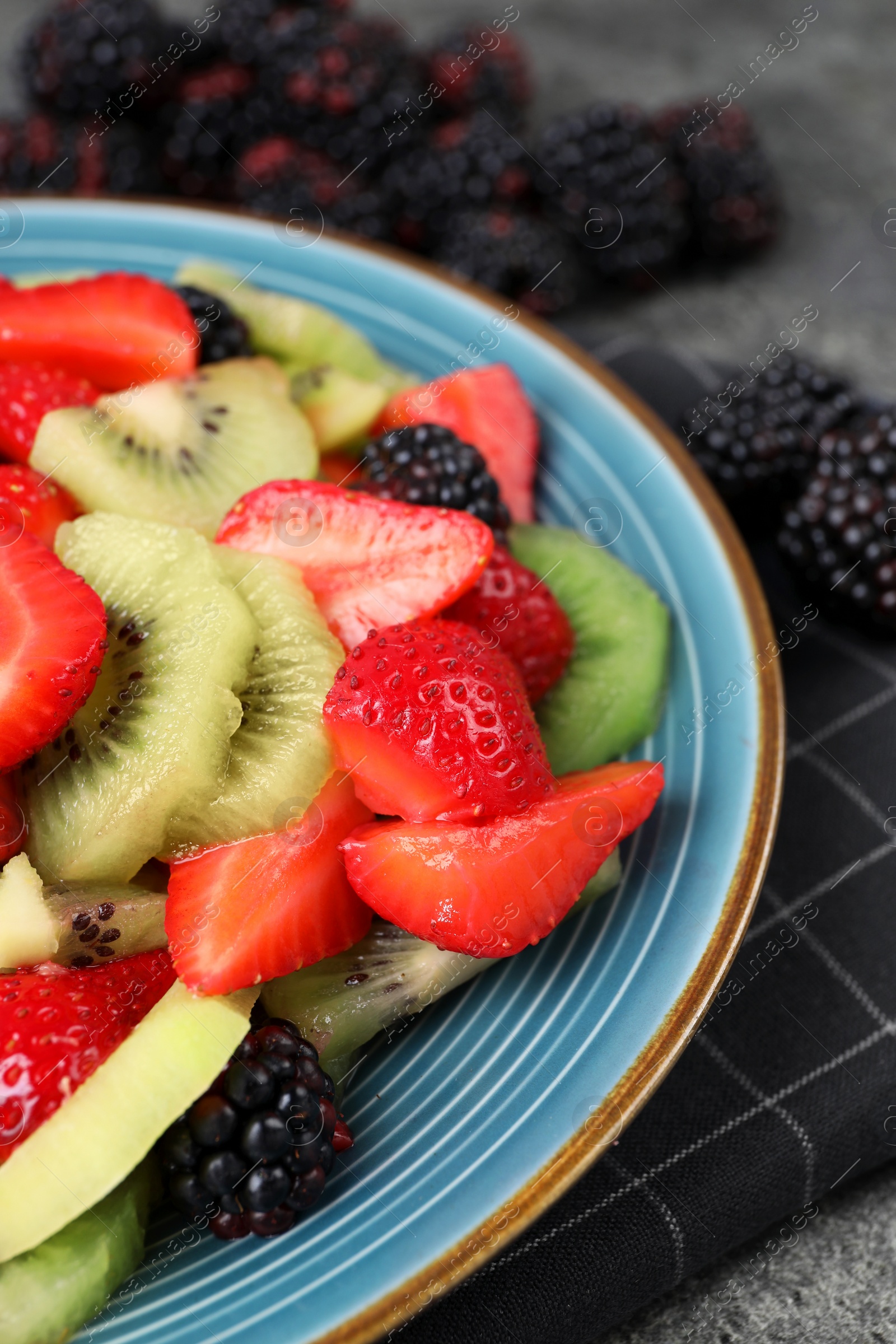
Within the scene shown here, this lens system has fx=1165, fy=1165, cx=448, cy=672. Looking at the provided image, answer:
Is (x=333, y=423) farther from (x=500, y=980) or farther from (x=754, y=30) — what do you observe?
(x=754, y=30)

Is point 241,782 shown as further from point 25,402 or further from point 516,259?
point 516,259

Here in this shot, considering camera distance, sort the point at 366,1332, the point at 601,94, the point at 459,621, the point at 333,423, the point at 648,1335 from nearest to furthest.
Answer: the point at 366,1332, the point at 648,1335, the point at 459,621, the point at 333,423, the point at 601,94

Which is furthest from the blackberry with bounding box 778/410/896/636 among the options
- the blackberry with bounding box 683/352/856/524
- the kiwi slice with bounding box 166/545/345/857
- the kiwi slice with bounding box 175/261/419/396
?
the kiwi slice with bounding box 166/545/345/857

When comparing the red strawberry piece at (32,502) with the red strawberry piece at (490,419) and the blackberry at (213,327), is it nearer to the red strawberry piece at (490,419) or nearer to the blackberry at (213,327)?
the blackberry at (213,327)

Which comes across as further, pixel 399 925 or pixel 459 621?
pixel 459 621

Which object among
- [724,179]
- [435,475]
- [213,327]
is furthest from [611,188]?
[435,475]

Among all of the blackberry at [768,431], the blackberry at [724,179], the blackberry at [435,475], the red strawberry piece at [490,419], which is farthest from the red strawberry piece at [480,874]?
the blackberry at [724,179]

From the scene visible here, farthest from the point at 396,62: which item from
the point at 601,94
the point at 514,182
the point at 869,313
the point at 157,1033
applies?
the point at 157,1033

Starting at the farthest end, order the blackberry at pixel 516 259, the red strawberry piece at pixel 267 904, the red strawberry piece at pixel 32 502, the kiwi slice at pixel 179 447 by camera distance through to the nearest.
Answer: the blackberry at pixel 516 259 → the kiwi slice at pixel 179 447 → the red strawberry piece at pixel 32 502 → the red strawberry piece at pixel 267 904
